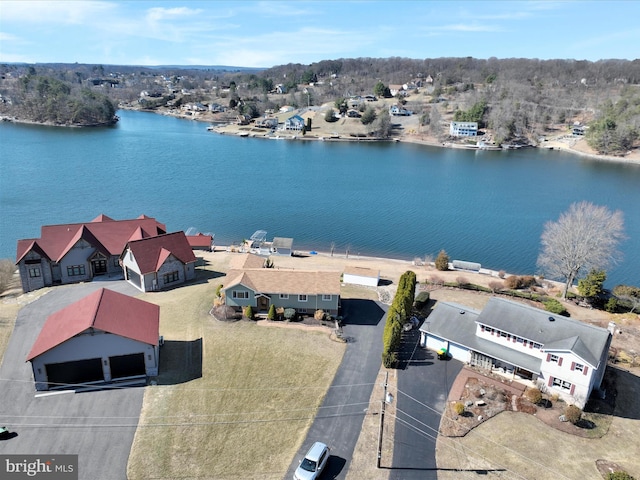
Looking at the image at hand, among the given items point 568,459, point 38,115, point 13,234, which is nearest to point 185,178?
point 13,234

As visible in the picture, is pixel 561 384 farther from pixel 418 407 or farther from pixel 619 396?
pixel 418 407

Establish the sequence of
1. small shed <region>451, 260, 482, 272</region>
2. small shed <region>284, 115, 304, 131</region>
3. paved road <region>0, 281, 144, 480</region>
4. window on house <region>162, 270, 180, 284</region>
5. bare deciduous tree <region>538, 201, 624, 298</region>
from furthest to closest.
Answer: small shed <region>284, 115, 304, 131</region> → small shed <region>451, 260, 482, 272</region> → bare deciduous tree <region>538, 201, 624, 298</region> → window on house <region>162, 270, 180, 284</region> → paved road <region>0, 281, 144, 480</region>

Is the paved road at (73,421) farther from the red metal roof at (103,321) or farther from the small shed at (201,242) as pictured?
the small shed at (201,242)

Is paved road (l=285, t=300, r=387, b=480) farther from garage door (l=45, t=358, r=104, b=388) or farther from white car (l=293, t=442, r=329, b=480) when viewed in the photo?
garage door (l=45, t=358, r=104, b=388)

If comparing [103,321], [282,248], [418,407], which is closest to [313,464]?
[418,407]

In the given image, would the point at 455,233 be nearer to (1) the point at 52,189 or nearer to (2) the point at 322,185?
(2) the point at 322,185

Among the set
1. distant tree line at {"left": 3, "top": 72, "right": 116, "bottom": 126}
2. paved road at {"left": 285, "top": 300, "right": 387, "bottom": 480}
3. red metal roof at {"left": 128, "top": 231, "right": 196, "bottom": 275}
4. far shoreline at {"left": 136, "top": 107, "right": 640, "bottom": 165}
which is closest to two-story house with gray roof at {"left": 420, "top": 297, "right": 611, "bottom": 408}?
paved road at {"left": 285, "top": 300, "right": 387, "bottom": 480}

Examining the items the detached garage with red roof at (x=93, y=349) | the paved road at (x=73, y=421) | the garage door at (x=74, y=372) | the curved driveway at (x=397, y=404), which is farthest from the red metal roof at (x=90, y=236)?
the curved driveway at (x=397, y=404)
